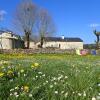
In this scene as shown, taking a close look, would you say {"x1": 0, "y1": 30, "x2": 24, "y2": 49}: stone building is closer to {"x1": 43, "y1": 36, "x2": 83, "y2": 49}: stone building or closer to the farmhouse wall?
{"x1": 43, "y1": 36, "x2": 83, "y2": 49}: stone building

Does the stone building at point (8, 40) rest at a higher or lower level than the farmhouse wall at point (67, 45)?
higher

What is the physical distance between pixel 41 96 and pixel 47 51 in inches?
2317

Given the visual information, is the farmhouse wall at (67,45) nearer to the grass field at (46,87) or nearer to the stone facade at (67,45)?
the stone facade at (67,45)

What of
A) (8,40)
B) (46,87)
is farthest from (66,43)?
(46,87)

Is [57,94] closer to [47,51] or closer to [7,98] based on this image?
[7,98]

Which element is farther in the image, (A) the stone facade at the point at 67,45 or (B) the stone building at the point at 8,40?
(A) the stone facade at the point at 67,45

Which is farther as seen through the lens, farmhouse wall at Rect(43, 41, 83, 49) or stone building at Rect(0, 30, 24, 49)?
farmhouse wall at Rect(43, 41, 83, 49)

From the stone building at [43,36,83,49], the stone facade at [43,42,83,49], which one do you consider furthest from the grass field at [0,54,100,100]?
the stone facade at [43,42,83,49]

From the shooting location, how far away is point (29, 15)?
3757 inches

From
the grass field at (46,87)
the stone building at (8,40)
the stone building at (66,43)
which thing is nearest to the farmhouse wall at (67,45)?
the stone building at (66,43)

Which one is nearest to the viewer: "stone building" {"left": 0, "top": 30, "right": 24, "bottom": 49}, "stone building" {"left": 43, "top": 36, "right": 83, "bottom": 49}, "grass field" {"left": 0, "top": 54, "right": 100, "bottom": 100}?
"grass field" {"left": 0, "top": 54, "right": 100, "bottom": 100}

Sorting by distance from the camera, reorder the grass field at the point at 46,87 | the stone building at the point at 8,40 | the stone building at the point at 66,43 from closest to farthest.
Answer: the grass field at the point at 46,87 → the stone building at the point at 8,40 → the stone building at the point at 66,43

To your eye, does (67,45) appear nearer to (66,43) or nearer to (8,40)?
(66,43)

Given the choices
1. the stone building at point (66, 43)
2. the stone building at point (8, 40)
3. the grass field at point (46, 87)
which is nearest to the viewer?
the grass field at point (46, 87)
